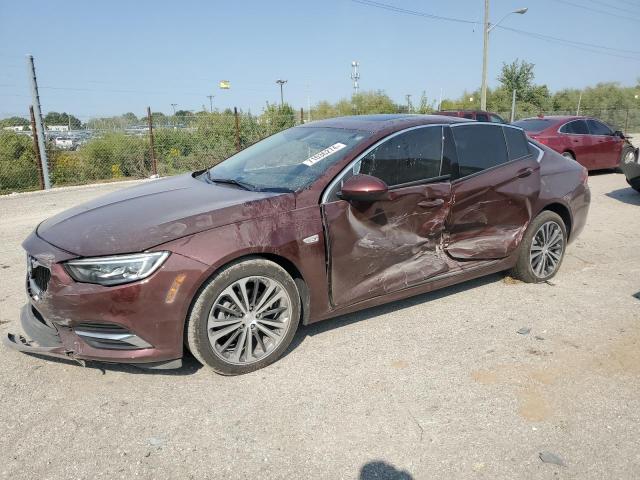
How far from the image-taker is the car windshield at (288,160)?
3680mm

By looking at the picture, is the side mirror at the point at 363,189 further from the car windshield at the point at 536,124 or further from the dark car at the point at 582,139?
the car windshield at the point at 536,124

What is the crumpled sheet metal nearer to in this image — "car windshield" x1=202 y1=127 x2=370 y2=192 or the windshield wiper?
"car windshield" x1=202 y1=127 x2=370 y2=192

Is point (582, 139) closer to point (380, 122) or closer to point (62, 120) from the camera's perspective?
point (380, 122)

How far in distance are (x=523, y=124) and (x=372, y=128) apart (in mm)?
10399

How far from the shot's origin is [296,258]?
3342mm

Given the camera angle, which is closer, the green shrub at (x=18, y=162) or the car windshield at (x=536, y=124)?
the green shrub at (x=18, y=162)

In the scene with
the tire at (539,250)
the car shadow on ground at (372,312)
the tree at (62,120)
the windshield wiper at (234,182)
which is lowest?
the car shadow on ground at (372,312)

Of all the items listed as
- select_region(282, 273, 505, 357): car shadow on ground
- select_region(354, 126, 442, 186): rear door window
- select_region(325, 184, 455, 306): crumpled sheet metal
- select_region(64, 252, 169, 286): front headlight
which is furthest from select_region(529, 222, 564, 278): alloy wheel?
select_region(64, 252, 169, 286): front headlight

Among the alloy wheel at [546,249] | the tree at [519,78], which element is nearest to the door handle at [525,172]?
the alloy wheel at [546,249]

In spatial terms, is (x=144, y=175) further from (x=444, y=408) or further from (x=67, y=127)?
(x=444, y=408)

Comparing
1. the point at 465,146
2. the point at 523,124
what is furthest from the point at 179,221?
the point at 523,124

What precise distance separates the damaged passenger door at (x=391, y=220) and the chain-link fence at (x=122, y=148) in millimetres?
10753

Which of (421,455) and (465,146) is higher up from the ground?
(465,146)

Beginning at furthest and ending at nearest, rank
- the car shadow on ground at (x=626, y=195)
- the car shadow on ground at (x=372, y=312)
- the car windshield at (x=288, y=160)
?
the car shadow on ground at (x=626, y=195)
the car shadow on ground at (x=372, y=312)
the car windshield at (x=288, y=160)
